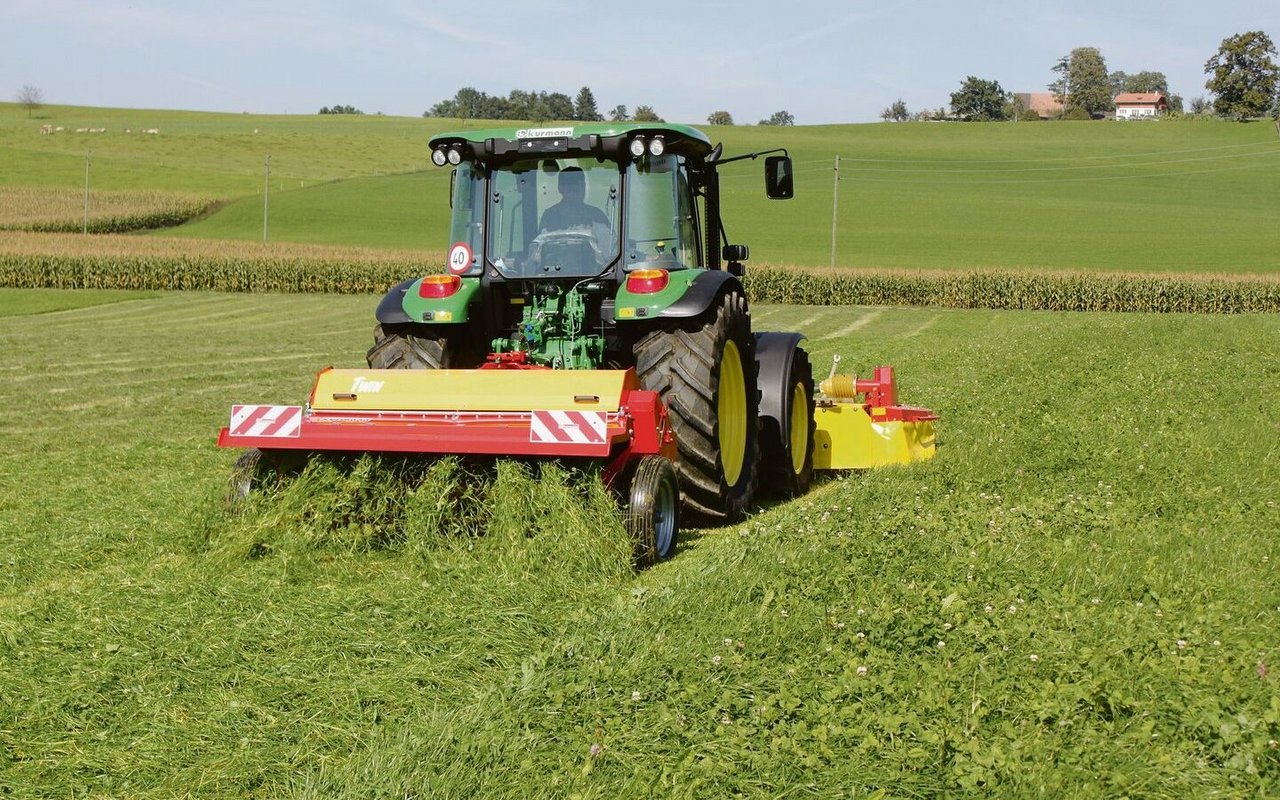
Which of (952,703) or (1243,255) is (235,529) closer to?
(952,703)

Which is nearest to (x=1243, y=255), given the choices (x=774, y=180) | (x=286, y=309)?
(x=286, y=309)

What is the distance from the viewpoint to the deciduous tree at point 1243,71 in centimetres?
8950

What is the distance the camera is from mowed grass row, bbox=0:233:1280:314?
34.5 metres

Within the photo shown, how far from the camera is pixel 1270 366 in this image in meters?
13.4

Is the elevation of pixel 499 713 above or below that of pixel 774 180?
below

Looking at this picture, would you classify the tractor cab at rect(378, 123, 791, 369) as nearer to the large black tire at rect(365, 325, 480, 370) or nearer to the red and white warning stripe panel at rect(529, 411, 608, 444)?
the large black tire at rect(365, 325, 480, 370)

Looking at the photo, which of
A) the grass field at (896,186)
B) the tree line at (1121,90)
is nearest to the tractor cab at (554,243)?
the grass field at (896,186)

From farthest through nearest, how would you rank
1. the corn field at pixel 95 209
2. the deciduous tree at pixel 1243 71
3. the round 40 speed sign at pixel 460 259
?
1. the deciduous tree at pixel 1243 71
2. the corn field at pixel 95 209
3. the round 40 speed sign at pixel 460 259

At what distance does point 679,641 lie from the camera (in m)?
4.42

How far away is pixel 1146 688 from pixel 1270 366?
10.8m

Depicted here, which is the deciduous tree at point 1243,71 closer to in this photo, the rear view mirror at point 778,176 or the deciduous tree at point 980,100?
the deciduous tree at point 980,100

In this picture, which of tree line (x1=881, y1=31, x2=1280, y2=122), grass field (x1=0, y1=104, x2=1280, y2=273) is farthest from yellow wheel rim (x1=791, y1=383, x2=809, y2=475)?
tree line (x1=881, y1=31, x2=1280, y2=122)

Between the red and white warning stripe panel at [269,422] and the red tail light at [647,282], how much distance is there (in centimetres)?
193

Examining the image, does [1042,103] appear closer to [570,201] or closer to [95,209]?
[95,209]
